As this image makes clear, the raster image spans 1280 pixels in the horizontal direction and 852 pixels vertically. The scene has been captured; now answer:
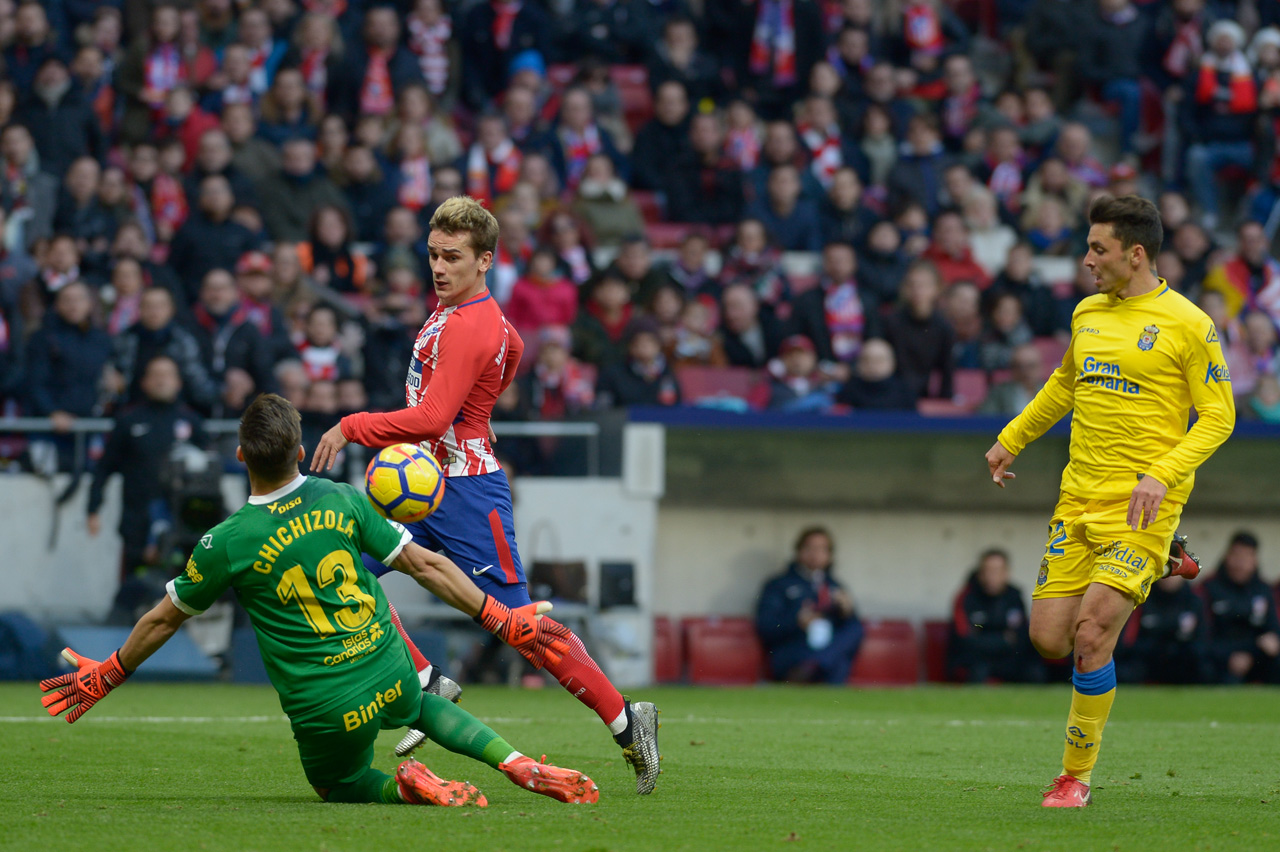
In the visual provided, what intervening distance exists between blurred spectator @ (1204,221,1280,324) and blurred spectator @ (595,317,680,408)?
5.92 m

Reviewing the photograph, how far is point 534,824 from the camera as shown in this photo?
4.87 metres

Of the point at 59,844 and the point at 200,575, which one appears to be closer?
the point at 59,844

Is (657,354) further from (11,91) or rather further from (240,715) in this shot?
(11,91)

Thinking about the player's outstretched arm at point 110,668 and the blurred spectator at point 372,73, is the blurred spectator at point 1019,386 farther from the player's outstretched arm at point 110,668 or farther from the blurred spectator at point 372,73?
the player's outstretched arm at point 110,668

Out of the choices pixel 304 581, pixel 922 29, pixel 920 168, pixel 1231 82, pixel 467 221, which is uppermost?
pixel 922 29

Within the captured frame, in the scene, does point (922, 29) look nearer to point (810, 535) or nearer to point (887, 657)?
point (810, 535)

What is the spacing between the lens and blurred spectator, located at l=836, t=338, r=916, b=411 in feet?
43.4

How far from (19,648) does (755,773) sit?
7014 millimetres

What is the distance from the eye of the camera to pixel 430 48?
55.4ft

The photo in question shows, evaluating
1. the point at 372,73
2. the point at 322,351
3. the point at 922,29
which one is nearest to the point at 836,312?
the point at 322,351

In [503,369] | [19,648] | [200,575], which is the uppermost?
[503,369]

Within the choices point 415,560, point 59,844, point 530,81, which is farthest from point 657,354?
point 59,844

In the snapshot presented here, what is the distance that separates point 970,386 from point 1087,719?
8.51m

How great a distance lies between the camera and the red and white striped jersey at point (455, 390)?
18.4ft
